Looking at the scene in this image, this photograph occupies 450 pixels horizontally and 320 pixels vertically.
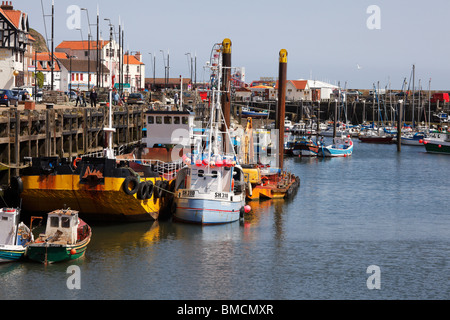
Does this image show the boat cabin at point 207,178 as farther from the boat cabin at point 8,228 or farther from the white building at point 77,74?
the white building at point 77,74

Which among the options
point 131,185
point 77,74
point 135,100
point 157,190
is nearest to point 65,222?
point 131,185

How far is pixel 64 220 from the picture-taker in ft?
97.1

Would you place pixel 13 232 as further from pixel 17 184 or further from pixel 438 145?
pixel 438 145

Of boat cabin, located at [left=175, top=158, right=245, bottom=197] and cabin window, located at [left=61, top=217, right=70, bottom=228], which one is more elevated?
boat cabin, located at [left=175, top=158, right=245, bottom=197]

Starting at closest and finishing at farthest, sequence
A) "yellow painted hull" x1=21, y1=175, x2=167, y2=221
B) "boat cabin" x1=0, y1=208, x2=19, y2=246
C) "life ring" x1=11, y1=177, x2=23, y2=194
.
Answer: "boat cabin" x1=0, y1=208, x2=19, y2=246 < "yellow painted hull" x1=21, y1=175, x2=167, y2=221 < "life ring" x1=11, y1=177, x2=23, y2=194

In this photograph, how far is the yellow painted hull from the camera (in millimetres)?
34562

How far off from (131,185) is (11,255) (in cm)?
776

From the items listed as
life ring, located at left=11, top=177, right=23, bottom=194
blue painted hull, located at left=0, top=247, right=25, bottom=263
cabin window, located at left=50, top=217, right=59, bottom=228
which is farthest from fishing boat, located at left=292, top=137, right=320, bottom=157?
blue painted hull, located at left=0, top=247, right=25, bottom=263

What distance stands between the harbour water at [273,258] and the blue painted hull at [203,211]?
0.44m

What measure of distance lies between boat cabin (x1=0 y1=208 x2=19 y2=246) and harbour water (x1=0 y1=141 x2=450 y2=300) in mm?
1224

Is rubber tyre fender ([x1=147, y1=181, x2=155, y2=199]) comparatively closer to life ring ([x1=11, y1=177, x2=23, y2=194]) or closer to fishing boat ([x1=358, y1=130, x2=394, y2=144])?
life ring ([x1=11, y1=177, x2=23, y2=194])

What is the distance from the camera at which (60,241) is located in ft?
96.6

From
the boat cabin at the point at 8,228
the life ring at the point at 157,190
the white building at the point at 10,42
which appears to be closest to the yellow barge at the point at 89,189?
the life ring at the point at 157,190
